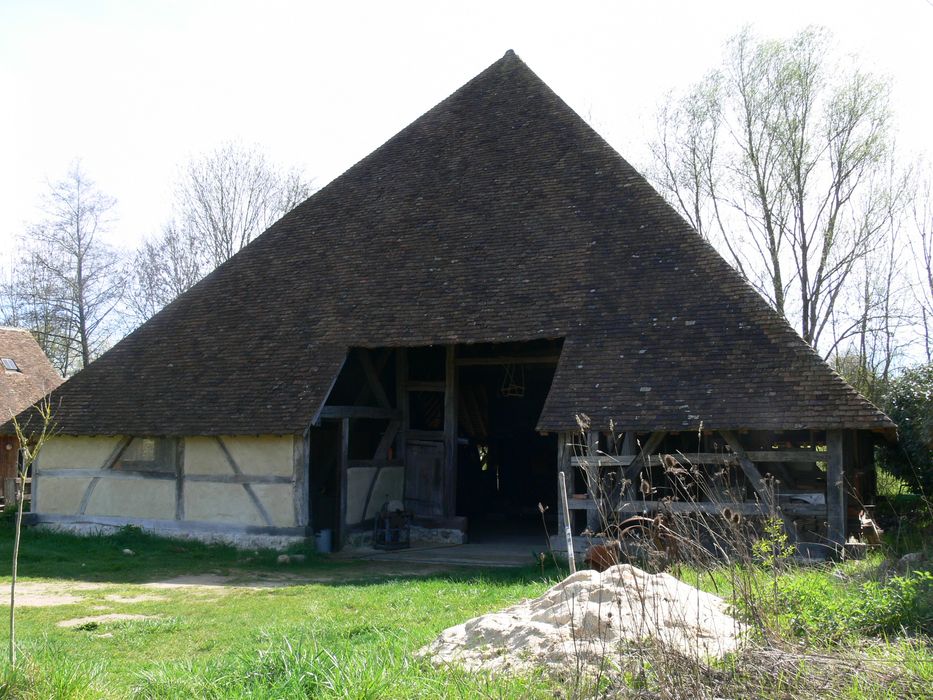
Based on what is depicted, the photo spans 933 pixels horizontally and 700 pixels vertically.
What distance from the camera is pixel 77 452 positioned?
1430 cm

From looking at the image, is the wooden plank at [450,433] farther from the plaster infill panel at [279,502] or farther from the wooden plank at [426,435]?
the plaster infill panel at [279,502]

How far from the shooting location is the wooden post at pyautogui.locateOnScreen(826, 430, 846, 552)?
1018 centimetres

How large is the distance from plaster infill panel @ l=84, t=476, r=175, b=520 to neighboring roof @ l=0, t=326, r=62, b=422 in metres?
9.29

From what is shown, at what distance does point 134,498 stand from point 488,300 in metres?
6.54

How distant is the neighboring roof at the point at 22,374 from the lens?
73.3 feet

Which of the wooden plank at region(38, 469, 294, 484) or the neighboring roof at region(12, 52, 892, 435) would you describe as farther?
the wooden plank at region(38, 469, 294, 484)

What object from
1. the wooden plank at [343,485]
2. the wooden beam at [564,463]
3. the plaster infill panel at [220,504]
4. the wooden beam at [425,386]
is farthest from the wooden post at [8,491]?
the wooden beam at [564,463]

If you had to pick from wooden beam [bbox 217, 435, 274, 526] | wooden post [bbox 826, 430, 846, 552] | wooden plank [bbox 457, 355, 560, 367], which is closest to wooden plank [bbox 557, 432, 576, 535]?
wooden plank [bbox 457, 355, 560, 367]

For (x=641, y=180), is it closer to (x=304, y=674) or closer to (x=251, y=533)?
(x=251, y=533)

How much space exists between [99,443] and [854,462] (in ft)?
38.6

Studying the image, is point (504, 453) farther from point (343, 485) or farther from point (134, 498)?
point (134, 498)

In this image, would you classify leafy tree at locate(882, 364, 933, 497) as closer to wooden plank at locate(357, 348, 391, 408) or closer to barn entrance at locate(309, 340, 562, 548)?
barn entrance at locate(309, 340, 562, 548)

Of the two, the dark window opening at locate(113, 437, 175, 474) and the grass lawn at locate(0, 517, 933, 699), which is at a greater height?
the dark window opening at locate(113, 437, 175, 474)

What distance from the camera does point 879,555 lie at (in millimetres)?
9055
